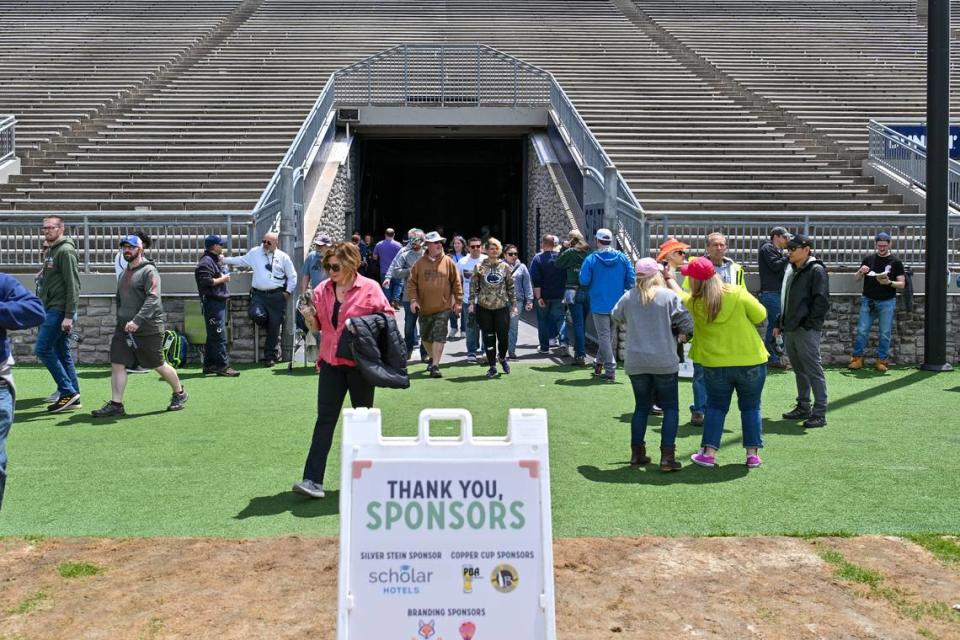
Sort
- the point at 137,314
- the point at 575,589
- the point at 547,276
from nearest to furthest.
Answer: the point at 575,589 < the point at 137,314 < the point at 547,276

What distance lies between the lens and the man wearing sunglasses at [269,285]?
1304cm

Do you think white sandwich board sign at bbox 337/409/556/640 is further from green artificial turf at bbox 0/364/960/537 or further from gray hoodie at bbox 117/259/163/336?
gray hoodie at bbox 117/259/163/336

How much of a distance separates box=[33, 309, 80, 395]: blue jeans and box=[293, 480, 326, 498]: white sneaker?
4.33 meters

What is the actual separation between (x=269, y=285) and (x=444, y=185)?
2783cm

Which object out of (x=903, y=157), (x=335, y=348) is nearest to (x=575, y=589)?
(x=335, y=348)

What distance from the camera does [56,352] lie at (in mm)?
10070

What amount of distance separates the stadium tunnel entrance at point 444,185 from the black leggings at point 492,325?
13.5 meters

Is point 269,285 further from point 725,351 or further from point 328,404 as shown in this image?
point 725,351

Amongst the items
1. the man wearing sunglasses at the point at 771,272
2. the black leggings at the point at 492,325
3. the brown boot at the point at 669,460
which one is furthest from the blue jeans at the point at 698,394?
the man wearing sunglasses at the point at 771,272

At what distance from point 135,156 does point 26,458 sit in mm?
13223

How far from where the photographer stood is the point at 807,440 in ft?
28.5

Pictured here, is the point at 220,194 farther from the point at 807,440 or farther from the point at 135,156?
the point at 807,440

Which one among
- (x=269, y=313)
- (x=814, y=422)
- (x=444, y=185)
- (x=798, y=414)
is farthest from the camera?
(x=444, y=185)

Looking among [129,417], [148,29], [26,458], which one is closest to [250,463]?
[26,458]
